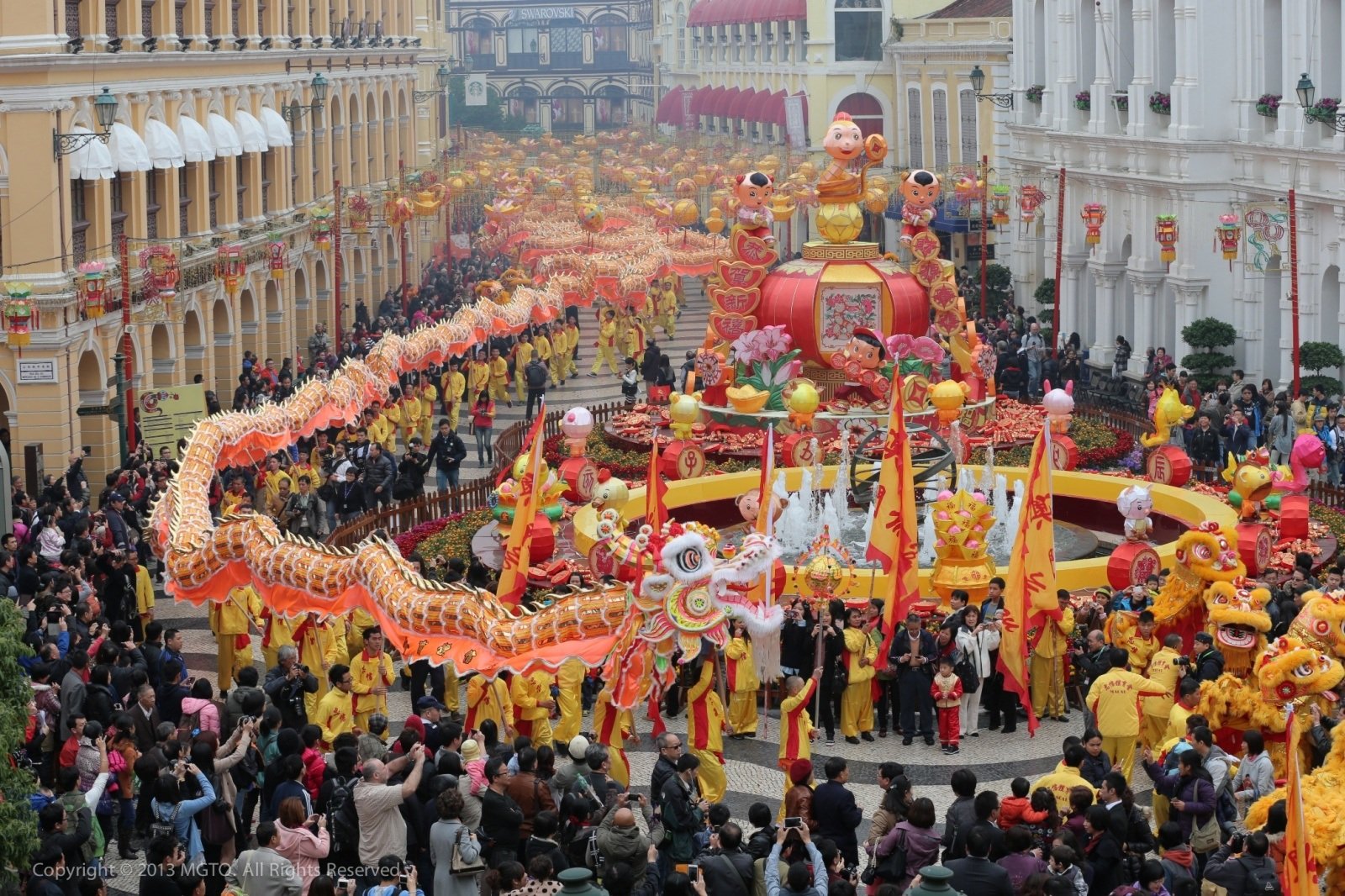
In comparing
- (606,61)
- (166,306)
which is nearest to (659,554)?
(166,306)

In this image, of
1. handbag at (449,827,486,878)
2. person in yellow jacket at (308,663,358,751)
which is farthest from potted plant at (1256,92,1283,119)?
handbag at (449,827,486,878)

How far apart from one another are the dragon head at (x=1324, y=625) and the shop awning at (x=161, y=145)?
24832 mm

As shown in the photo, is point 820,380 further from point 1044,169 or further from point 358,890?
point 358,890

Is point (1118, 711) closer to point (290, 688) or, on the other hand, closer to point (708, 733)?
point (708, 733)

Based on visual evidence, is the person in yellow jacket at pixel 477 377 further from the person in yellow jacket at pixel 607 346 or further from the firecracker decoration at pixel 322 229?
the firecracker decoration at pixel 322 229

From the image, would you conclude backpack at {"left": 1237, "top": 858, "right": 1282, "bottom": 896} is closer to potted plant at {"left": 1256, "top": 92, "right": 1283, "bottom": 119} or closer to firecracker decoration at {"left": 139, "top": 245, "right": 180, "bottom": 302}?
firecracker decoration at {"left": 139, "top": 245, "right": 180, "bottom": 302}

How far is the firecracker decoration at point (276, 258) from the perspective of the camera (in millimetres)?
44281

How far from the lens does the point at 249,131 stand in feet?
145

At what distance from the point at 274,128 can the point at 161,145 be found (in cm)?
857

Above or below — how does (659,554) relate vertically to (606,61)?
below

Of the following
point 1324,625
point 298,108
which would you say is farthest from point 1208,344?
point 1324,625

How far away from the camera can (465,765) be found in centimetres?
1564

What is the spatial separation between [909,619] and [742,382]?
1414 centimetres

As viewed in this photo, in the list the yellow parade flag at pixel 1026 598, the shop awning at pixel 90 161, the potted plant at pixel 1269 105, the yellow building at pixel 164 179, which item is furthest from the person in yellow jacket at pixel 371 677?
the potted plant at pixel 1269 105
